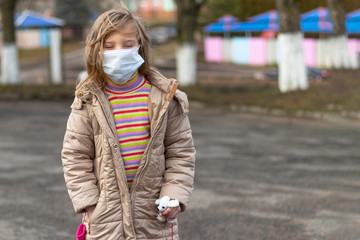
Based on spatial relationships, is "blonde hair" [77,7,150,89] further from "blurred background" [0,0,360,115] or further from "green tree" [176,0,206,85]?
"green tree" [176,0,206,85]

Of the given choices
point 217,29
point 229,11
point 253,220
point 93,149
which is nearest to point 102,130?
point 93,149

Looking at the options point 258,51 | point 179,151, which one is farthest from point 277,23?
point 179,151

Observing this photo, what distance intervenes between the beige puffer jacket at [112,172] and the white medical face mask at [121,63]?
0.11m

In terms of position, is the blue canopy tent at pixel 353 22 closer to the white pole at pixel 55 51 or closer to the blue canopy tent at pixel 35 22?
the blue canopy tent at pixel 35 22

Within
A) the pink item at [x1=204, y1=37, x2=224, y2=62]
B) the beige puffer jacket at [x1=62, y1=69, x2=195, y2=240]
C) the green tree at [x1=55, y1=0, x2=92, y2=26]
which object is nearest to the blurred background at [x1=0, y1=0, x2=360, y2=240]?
the beige puffer jacket at [x1=62, y1=69, x2=195, y2=240]

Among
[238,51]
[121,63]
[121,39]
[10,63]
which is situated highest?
[121,39]

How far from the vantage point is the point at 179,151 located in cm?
339

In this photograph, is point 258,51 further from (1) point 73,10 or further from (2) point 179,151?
(2) point 179,151

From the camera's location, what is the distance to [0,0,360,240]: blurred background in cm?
645

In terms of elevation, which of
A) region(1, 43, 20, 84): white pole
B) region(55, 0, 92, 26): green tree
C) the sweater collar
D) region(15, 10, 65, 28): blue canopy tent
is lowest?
region(1, 43, 20, 84): white pole

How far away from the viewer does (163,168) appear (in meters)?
3.37

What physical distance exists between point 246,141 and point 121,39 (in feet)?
27.7

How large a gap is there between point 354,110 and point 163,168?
11.8 metres

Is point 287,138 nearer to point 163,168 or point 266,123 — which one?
point 266,123
